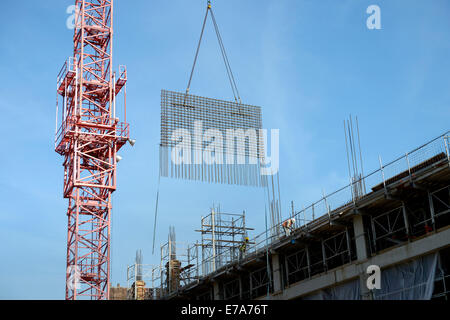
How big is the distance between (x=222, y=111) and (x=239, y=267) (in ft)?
37.1

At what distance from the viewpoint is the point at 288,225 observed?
4466cm

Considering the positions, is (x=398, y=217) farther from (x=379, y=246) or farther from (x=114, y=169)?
A: (x=114, y=169)

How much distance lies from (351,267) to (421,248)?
5.30 metres

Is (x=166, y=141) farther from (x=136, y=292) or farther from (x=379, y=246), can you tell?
(x=136, y=292)

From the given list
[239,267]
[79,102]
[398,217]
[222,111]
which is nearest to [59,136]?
[79,102]

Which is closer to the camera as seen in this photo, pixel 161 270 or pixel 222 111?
pixel 222 111

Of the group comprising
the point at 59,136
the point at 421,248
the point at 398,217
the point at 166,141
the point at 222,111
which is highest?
the point at 59,136

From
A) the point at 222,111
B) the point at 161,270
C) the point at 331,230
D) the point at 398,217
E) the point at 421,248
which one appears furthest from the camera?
the point at 161,270

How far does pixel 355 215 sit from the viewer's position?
38688mm

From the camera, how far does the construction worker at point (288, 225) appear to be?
44406 mm

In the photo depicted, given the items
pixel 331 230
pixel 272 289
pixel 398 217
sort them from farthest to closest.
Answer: pixel 272 289, pixel 331 230, pixel 398 217

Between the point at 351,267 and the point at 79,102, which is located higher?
the point at 79,102

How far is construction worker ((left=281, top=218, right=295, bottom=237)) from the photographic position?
44406mm

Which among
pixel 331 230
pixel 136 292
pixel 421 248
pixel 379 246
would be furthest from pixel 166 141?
pixel 136 292
